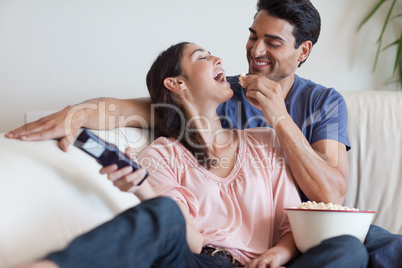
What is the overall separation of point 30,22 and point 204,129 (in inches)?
39.5

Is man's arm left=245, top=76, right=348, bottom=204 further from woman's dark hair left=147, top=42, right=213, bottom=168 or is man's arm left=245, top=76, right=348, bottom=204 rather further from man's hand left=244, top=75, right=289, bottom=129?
woman's dark hair left=147, top=42, right=213, bottom=168

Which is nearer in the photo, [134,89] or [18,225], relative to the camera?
[18,225]

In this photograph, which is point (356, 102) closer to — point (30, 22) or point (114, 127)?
point (114, 127)

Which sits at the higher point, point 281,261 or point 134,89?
point 134,89

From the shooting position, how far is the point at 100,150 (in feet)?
3.78

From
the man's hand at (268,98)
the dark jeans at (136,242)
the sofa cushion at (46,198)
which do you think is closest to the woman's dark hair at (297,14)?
the man's hand at (268,98)

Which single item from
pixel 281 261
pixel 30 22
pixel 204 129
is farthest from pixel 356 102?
pixel 30 22

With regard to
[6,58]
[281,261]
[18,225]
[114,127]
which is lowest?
[281,261]

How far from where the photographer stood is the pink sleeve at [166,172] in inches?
54.9

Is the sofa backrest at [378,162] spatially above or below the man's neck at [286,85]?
below

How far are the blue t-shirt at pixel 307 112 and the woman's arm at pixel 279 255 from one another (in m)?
0.47

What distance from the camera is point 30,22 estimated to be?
2.13m

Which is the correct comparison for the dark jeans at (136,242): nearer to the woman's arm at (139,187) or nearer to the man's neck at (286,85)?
the woman's arm at (139,187)

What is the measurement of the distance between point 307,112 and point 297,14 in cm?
39
